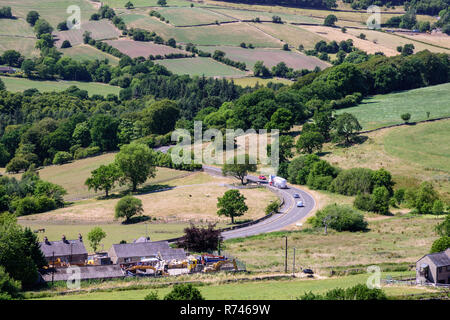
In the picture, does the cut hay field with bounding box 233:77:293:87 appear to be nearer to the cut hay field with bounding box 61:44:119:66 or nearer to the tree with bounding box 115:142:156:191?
the cut hay field with bounding box 61:44:119:66

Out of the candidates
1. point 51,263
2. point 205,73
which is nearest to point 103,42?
point 205,73

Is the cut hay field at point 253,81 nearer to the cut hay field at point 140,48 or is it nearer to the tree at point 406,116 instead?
the cut hay field at point 140,48

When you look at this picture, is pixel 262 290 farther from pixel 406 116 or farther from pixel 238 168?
pixel 406 116

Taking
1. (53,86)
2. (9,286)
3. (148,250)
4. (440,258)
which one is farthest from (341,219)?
(53,86)

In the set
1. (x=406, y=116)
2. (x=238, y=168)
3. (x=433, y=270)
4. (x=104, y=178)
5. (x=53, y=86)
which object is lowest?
(x=104, y=178)

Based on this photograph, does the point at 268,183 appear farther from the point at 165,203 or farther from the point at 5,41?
the point at 5,41

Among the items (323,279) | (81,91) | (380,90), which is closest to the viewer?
(323,279)

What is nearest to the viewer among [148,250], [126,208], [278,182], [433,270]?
[433,270]
